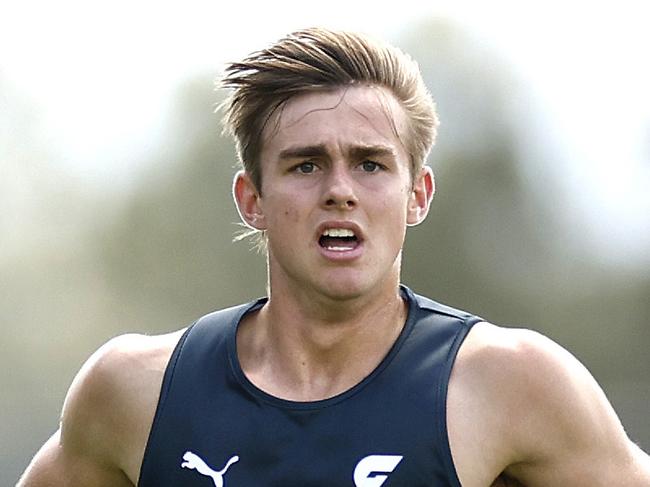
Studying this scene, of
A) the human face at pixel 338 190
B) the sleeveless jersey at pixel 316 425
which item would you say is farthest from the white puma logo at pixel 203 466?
the human face at pixel 338 190

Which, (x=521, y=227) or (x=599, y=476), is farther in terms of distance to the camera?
(x=521, y=227)

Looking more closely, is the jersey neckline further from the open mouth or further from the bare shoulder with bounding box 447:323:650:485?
the open mouth

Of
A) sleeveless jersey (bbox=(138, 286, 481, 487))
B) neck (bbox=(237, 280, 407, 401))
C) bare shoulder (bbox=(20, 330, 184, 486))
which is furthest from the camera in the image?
bare shoulder (bbox=(20, 330, 184, 486))

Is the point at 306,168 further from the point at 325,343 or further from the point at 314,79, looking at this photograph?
the point at 325,343

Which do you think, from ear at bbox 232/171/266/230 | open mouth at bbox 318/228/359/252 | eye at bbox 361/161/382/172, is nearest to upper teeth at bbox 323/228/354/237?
open mouth at bbox 318/228/359/252

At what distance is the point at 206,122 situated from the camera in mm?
36875

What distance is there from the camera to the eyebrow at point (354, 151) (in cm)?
564

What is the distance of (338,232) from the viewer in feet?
18.3

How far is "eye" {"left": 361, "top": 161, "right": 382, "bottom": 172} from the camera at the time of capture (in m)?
5.68

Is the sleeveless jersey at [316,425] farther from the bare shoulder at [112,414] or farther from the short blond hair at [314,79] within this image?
the short blond hair at [314,79]

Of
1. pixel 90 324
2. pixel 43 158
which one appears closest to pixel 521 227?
pixel 90 324

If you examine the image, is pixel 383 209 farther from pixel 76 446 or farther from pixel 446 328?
pixel 76 446

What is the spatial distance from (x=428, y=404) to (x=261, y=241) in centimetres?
96

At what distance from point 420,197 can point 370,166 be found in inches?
13.4
